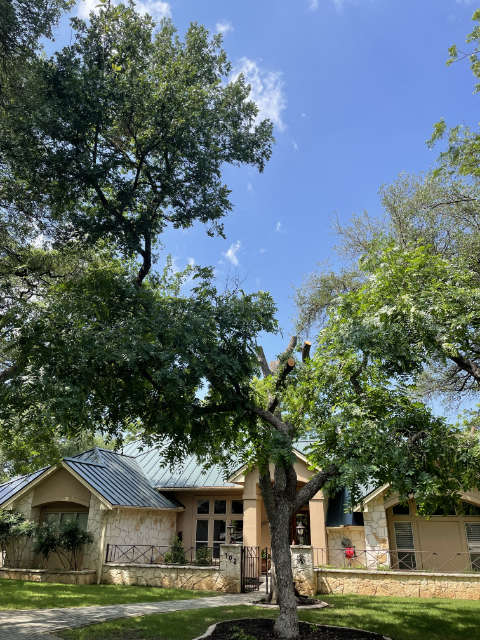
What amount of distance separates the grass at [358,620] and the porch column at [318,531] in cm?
445

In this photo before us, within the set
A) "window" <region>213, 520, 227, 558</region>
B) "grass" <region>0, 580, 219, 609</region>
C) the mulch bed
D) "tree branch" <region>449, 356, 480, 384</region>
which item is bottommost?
"grass" <region>0, 580, 219, 609</region>

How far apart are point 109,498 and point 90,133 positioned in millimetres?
13924

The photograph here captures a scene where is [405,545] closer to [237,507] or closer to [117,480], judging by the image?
[237,507]

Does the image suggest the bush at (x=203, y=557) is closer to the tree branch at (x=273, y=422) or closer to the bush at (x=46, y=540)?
the bush at (x=46, y=540)

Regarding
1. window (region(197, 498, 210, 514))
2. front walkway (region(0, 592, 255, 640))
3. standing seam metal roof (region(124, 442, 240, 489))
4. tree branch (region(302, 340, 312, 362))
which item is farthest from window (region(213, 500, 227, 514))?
tree branch (region(302, 340, 312, 362))

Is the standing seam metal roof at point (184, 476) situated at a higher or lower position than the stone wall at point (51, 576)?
higher

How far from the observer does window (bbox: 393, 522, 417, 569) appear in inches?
709

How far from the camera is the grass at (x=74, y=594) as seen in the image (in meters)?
12.4

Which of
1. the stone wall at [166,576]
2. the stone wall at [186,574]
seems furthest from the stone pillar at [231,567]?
the stone wall at [166,576]

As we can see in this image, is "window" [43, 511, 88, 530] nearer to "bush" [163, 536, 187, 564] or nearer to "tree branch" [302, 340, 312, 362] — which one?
"bush" [163, 536, 187, 564]

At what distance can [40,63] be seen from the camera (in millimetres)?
10078

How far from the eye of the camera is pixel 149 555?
19.2 metres

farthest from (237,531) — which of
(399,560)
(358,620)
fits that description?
(358,620)

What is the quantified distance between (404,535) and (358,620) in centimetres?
864
